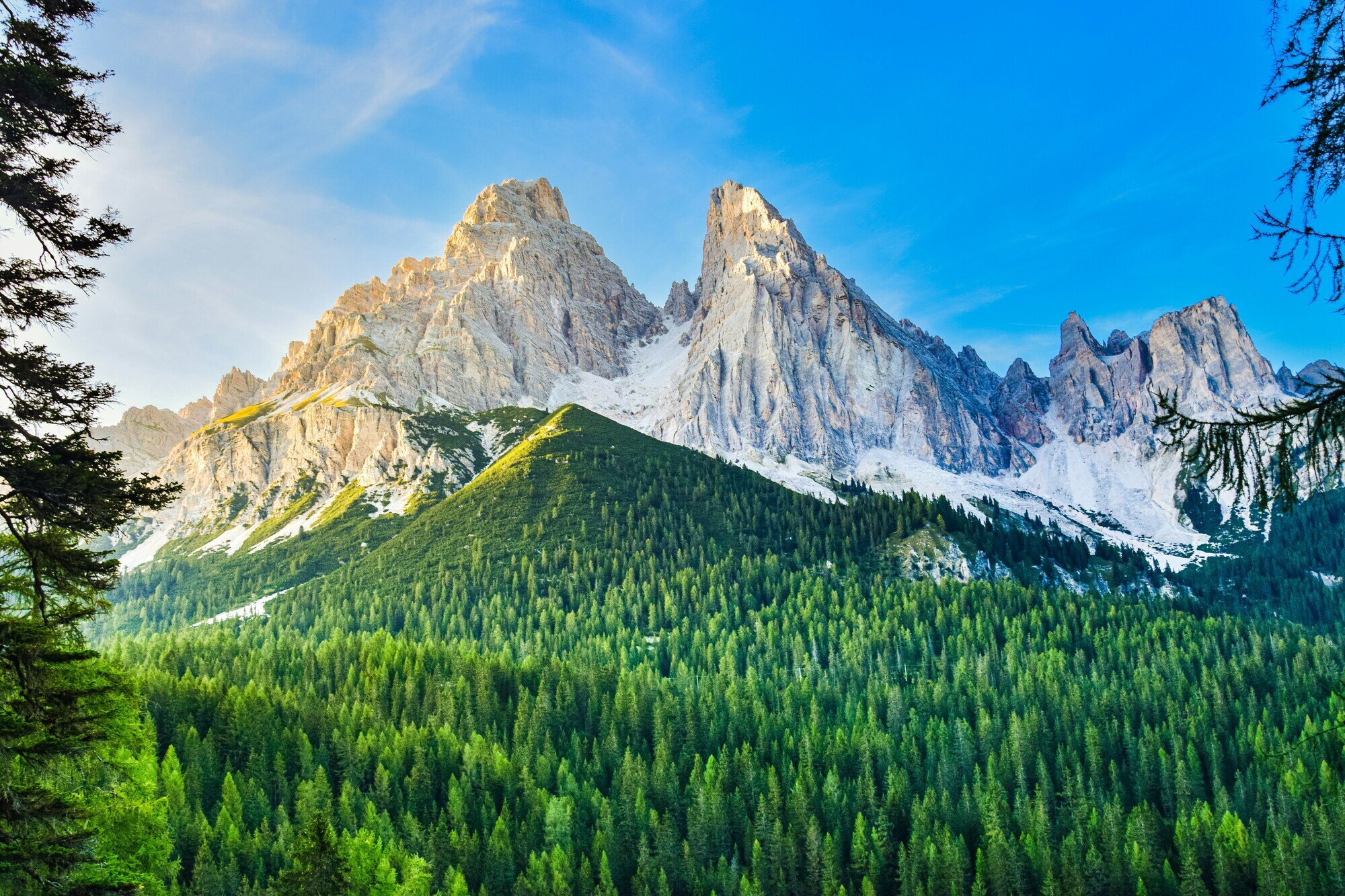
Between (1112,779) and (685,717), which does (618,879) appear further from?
(1112,779)

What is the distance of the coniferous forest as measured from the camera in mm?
75688

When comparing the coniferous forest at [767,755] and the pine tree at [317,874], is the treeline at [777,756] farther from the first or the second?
the pine tree at [317,874]

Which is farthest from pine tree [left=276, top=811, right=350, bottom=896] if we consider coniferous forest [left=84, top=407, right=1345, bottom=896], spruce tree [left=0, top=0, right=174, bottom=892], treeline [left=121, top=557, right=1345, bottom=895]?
treeline [left=121, top=557, right=1345, bottom=895]

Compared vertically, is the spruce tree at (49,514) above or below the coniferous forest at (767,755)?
above

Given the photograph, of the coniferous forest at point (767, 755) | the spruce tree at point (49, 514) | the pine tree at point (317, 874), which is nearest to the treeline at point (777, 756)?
the coniferous forest at point (767, 755)

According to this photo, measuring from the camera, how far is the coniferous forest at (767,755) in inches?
2980

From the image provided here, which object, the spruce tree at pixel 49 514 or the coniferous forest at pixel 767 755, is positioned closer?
the spruce tree at pixel 49 514

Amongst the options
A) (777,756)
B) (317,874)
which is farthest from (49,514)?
(777,756)

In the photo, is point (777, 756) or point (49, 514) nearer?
point (49, 514)

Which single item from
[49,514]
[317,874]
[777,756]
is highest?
[49,514]

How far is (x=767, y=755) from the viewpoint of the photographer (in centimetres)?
10519

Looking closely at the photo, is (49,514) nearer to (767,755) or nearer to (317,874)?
(317,874)

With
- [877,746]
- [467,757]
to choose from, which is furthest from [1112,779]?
[467,757]

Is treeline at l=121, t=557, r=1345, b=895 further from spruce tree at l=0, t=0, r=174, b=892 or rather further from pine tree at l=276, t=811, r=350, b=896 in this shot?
spruce tree at l=0, t=0, r=174, b=892
